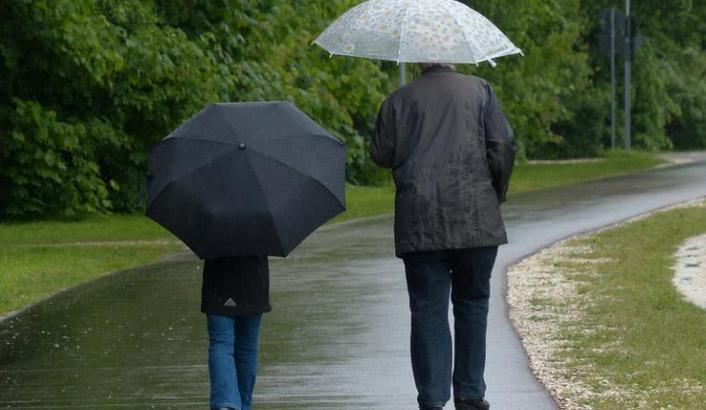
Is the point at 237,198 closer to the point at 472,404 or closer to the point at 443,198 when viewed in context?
the point at 443,198

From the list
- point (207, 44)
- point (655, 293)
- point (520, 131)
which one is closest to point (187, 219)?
point (655, 293)

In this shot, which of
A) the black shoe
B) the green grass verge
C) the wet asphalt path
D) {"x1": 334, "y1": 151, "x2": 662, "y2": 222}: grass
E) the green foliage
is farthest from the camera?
{"x1": 334, "y1": 151, "x2": 662, "y2": 222}: grass

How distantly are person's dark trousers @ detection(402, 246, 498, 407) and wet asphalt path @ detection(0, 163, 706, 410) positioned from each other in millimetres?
804

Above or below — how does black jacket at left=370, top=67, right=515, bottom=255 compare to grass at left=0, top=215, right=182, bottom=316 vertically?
above

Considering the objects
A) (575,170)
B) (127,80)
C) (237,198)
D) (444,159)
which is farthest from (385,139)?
(575,170)

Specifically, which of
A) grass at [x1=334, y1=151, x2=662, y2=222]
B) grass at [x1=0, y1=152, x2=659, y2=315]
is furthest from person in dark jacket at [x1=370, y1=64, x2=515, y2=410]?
grass at [x1=334, y1=151, x2=662, y2=222]

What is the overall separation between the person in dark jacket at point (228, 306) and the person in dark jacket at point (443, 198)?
64cm

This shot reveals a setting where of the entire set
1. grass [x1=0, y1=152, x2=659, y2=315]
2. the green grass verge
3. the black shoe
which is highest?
the black shoe

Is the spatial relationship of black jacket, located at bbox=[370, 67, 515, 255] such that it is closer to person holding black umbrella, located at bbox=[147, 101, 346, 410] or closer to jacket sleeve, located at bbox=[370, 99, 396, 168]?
jacket sleeve, located at bbox=[370, 99, 396, 168]

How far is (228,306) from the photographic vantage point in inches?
295

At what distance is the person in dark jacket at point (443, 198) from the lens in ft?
24.2

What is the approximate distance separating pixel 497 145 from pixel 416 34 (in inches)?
25.4

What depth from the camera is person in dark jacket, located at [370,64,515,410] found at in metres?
7.37

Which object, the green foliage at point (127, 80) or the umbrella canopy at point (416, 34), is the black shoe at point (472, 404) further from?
the green foliage at point (127, 80)
